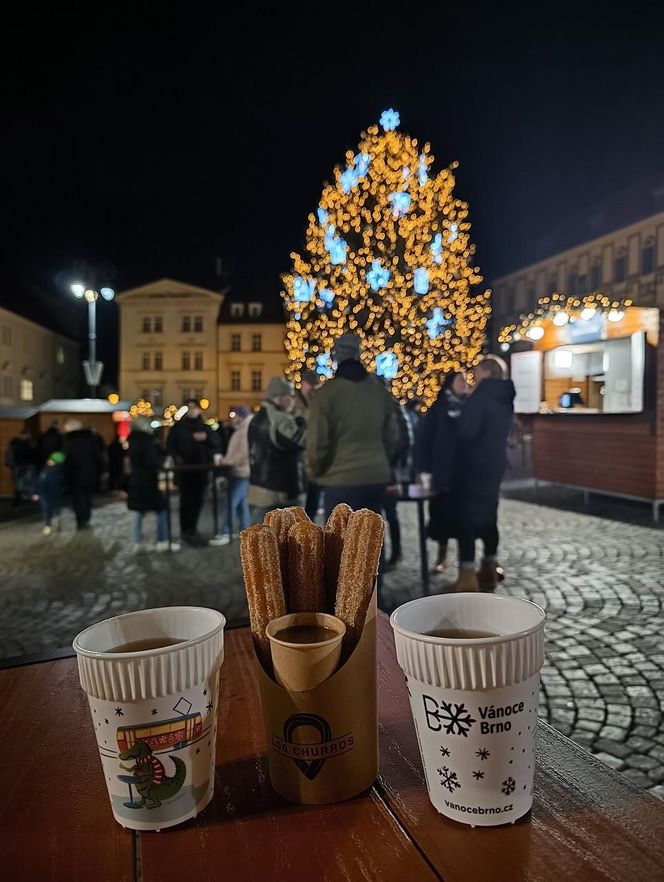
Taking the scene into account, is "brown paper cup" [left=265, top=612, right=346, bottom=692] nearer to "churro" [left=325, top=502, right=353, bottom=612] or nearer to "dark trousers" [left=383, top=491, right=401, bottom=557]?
"churro" [left=325, top=502, right=353, bottom=612]

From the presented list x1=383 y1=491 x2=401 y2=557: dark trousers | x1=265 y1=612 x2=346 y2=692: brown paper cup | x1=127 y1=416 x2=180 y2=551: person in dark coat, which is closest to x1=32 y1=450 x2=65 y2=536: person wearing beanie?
x1=127 y1=416 x2=180 y2=551: person in dark coat

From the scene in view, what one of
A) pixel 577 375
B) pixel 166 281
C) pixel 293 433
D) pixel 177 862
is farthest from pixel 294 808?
pixel 166 281

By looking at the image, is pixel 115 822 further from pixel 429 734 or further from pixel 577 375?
pixel 577 375

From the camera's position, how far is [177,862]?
2.84 ft

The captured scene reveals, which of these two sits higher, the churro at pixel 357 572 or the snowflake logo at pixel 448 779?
the churro at pixel 357 572

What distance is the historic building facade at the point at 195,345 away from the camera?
181ft

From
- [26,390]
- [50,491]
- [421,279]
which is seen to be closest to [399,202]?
[421,279]

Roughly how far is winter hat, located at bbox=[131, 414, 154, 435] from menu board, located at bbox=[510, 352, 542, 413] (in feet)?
26.9

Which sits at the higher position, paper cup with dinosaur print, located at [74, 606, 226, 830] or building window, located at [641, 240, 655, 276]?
building window, located at [641, 240, 655, 276]

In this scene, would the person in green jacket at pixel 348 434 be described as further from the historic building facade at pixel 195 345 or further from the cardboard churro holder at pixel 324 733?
the historic building facade at pixel 195 345

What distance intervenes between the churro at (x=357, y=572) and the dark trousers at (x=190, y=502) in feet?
29.7

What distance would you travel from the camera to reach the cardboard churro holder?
3.15 feet

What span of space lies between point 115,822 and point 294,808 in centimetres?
27

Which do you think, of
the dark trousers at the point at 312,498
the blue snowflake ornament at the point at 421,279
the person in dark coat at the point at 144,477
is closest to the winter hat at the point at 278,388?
the dark trousers at the point at 312,498
